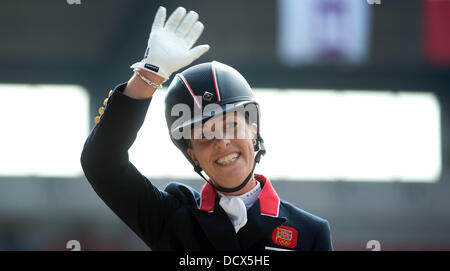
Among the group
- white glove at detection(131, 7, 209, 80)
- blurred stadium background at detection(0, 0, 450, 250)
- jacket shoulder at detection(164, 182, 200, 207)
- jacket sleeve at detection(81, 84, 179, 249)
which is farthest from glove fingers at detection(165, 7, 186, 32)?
blurred stadium background at detection(0, 0, 450, 250)

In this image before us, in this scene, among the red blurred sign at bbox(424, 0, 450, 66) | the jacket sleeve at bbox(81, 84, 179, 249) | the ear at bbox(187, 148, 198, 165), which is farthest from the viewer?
the red blurred sign at bbox(424, 0, 450, 66)

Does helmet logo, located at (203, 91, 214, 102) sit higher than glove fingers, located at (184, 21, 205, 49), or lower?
lower

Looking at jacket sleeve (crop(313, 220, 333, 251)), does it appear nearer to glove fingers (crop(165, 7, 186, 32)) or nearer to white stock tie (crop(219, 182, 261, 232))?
white stock tie (crop(219, 182, 261, 232))

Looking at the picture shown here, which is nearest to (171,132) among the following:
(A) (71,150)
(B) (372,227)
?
(A) (71,150)

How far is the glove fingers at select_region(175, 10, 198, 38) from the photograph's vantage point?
282 cm

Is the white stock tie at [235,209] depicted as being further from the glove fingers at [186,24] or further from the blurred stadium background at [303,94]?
the blurred stadium background at [303,94]

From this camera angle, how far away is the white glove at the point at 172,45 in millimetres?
2797

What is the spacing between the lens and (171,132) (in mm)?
3066

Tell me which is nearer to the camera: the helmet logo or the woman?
the woman

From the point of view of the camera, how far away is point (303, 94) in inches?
706

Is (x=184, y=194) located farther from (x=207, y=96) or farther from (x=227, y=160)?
(x=207, y=96)

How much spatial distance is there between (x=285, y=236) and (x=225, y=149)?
0.43m

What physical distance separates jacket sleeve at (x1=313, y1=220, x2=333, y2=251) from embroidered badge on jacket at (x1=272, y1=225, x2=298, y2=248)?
9 centimetres

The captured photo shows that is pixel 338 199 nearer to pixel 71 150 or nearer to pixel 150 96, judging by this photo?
pixel 71 150
